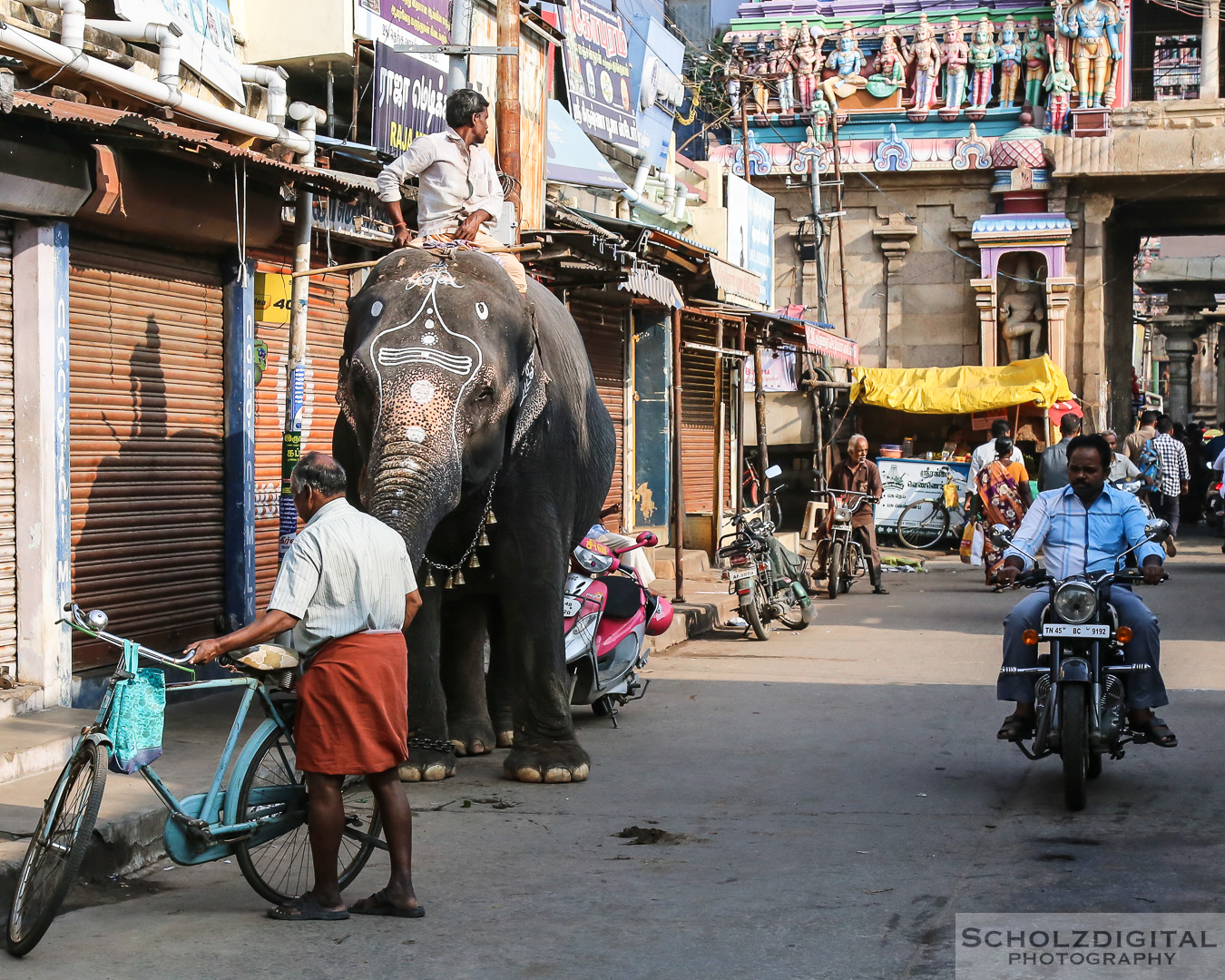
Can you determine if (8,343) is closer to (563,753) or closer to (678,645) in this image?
(563,753)

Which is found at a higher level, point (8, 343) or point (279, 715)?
point (8, 343)

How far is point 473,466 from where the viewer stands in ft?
22.7

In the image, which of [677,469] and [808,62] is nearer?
[677,469]

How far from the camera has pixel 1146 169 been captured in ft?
87.7

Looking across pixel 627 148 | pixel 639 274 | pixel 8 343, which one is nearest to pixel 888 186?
pixel 627 148

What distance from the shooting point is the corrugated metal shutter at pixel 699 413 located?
19.5 metres

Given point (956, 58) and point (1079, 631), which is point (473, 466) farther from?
point (956, 58)

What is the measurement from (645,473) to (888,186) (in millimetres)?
12713

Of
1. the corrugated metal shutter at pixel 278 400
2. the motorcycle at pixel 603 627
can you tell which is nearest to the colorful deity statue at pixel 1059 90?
the corrugated metal shutter at pixel 278 400

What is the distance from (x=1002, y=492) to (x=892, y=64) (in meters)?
14.9

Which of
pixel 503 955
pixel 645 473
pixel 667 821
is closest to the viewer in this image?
pixel 503 955

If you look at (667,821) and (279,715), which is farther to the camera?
(667,821)

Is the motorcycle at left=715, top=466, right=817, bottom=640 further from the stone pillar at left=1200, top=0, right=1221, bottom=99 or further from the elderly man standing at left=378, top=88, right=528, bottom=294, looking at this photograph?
the stone pillar at left=1200, top=0, right=1221, bottom=99

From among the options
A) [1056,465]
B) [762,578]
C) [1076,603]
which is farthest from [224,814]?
[1056,465]
